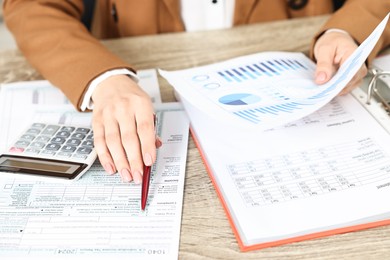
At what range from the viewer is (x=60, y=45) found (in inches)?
35.2

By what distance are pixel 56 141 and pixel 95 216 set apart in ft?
0.55

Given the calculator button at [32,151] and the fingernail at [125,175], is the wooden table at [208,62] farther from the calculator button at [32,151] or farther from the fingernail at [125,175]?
the calculator button at [32,151]

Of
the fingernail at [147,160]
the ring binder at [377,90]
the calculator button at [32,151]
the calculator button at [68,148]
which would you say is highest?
the ring binder at [377,90]

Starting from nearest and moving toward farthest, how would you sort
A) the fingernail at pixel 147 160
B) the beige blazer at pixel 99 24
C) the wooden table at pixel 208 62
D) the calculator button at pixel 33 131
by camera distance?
the wooden table at pixel 208 62 → the fingernail at pixel 147 160 → the calculator button at pixel 33 131 → the beige blazer at pixel 99 24

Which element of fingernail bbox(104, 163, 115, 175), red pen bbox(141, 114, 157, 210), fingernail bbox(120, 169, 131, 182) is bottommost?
fingernail bbox(104, 163, 115, 175)

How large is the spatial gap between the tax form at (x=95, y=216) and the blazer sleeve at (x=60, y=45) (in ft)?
0.66

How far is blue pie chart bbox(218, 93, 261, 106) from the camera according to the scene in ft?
2.28

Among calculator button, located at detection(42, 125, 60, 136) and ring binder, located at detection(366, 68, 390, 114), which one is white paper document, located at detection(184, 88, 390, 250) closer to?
ring binder, located at detection(366, 68, 390, 114)

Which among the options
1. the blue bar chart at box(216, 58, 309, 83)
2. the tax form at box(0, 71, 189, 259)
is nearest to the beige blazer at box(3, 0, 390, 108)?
the blue bar chart at box(216, 58, 309, 83)

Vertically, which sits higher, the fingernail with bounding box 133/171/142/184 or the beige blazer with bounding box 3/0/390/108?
the fingernail with bounding box 133/171/142/184

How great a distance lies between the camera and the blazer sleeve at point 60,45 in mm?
806

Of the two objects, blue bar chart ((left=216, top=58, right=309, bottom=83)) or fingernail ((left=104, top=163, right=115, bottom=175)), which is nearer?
fingernail ((left=104, top=163, right=115, bottom=175))

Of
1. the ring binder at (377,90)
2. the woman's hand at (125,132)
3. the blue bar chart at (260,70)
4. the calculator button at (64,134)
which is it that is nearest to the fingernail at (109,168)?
the woman's hand at (125,132)

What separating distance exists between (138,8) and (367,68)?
524mm
